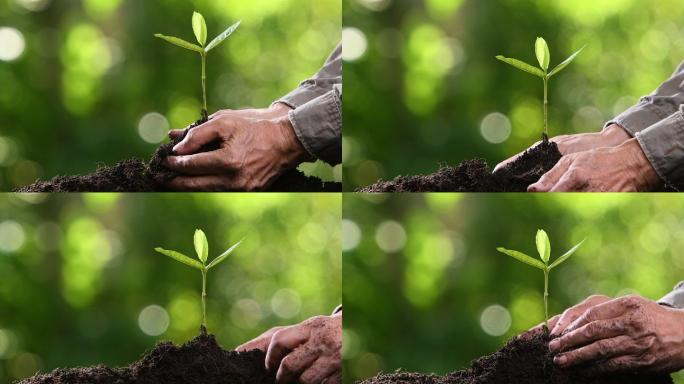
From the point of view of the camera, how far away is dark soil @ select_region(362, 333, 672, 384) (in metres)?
1.61

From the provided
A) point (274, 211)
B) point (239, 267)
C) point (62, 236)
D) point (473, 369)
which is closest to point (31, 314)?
point (62, 236)

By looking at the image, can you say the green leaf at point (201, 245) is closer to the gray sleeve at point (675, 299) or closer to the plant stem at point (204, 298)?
the plant stem at point (204, 298)

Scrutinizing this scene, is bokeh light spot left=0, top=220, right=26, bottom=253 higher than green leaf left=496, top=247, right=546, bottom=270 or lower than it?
higher

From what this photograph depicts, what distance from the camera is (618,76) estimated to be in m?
1.88

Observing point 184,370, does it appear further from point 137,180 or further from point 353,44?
point 353,44

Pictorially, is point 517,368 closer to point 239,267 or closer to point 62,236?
point 239,267

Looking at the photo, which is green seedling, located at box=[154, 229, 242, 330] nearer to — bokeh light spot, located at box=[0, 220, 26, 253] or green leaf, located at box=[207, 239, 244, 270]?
green leaf, located at box=[207, 239, 244, 270]

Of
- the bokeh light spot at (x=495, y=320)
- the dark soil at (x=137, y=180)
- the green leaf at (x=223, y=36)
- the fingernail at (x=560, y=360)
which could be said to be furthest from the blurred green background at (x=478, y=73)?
the fingernail at (x=560, y=360)

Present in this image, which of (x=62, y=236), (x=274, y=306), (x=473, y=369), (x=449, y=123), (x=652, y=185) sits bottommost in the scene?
(x=473, y=369)

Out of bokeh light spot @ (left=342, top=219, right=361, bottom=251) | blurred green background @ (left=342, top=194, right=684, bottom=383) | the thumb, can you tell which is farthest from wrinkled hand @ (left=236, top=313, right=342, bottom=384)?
the thumb

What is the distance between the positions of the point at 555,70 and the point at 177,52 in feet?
2.63

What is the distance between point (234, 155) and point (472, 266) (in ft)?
1.96

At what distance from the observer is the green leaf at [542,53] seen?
178cm

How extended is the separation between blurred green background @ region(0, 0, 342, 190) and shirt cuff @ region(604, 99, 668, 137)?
63 cm
